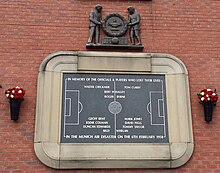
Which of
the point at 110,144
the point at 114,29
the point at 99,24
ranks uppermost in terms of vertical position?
the point at 99,24

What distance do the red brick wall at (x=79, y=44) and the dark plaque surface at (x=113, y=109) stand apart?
618 mm

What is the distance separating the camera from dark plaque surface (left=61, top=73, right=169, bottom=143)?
613 cm

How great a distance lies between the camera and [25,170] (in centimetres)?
584

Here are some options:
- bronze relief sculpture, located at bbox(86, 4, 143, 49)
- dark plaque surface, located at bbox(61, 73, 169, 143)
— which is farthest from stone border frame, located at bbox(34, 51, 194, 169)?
bronze relief sculpture, located at bbox(86, 4, 143, 49)

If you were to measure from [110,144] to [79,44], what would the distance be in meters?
2.20

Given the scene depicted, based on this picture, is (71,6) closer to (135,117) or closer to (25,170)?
(135,117)

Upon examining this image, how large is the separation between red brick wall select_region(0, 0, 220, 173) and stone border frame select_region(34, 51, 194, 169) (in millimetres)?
162

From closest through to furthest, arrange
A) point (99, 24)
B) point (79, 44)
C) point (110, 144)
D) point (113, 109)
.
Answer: point (110, 144) < point (113, 109) < point (79, 44) < point (99, 24)

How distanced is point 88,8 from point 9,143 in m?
3.28

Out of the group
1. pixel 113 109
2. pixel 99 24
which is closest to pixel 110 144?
pixel 113 109

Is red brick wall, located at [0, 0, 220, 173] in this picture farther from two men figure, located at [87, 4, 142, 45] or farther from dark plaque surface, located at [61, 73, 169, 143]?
dark plaque surface, located at [61, 73, 169, 143]

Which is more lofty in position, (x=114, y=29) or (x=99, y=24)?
(x=99, y=24)

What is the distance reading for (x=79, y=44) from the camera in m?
6.86

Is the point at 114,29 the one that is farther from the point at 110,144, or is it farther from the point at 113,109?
the point at 110,144
